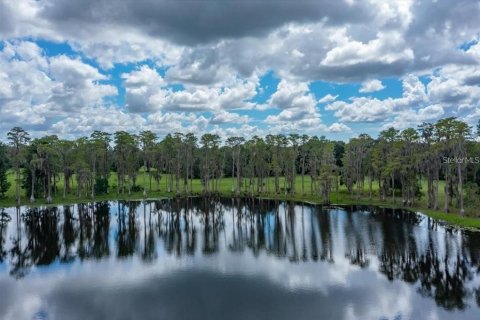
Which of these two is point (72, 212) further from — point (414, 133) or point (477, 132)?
point (477, 132)

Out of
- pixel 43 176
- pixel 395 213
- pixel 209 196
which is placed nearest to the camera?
pixel 395 213

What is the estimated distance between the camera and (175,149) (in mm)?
115250

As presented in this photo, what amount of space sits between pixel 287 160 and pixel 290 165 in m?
1.59

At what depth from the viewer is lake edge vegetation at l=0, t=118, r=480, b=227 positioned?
73.5 metres

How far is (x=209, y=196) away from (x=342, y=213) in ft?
145

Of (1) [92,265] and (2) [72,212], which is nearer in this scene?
(1) [92,265]

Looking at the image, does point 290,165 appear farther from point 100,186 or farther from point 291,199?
point 100,186

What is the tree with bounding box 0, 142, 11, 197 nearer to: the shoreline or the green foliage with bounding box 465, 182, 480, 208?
the shoreline

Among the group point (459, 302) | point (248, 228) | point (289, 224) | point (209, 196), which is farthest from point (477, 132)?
point (209, 196)

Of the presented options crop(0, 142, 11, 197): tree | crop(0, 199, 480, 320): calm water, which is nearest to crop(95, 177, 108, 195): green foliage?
crop(0, 142, 11, 197): tree

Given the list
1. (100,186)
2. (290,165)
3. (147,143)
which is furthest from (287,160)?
(100,186)

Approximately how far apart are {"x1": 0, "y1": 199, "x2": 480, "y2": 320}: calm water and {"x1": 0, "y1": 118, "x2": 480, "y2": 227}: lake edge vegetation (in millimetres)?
13355

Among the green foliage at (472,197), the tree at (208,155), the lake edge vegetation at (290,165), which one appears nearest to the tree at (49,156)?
the lake edge vegetation at (290,165)

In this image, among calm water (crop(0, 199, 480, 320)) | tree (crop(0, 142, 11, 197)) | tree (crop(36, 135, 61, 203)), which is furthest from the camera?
tree (crop(0, 142, 11, 197))
